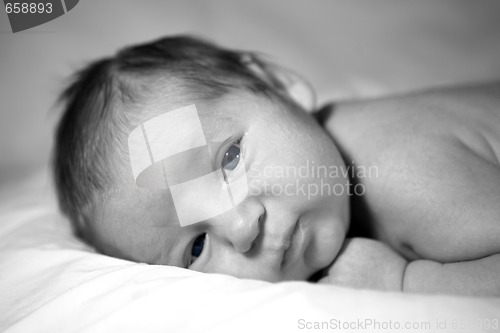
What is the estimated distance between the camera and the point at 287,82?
105 cm

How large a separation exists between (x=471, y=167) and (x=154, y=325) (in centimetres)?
60

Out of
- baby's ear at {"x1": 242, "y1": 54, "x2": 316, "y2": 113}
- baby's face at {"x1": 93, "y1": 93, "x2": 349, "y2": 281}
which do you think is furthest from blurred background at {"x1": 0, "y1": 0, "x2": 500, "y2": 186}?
baby's face at {"x1": 93, "y1": 93, "x2": 349, "y2": 281}

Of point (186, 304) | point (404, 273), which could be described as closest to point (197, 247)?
point (186, 304)

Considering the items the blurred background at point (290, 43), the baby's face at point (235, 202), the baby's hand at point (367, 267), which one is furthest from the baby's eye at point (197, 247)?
the blurred background at point (290, 43)

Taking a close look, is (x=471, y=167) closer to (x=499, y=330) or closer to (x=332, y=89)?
(x=499, y=330)

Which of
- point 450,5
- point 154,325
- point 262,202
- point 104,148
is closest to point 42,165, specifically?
point 104,148

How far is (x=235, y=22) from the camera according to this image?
58.9 inches

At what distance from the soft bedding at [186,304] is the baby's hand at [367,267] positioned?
1.04 ft

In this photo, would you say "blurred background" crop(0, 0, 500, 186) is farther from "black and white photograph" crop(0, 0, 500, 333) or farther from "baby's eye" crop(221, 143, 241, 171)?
"baby's eye" crop(221, 143, 241, 171)

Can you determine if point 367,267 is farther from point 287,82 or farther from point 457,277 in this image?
point 287,82

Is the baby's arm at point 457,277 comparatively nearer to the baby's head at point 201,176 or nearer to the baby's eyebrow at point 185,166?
the baby's head at point 201,176

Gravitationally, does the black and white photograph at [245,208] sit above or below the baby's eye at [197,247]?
above

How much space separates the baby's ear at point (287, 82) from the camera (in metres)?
1.00

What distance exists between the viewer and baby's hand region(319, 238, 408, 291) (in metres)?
0.78
